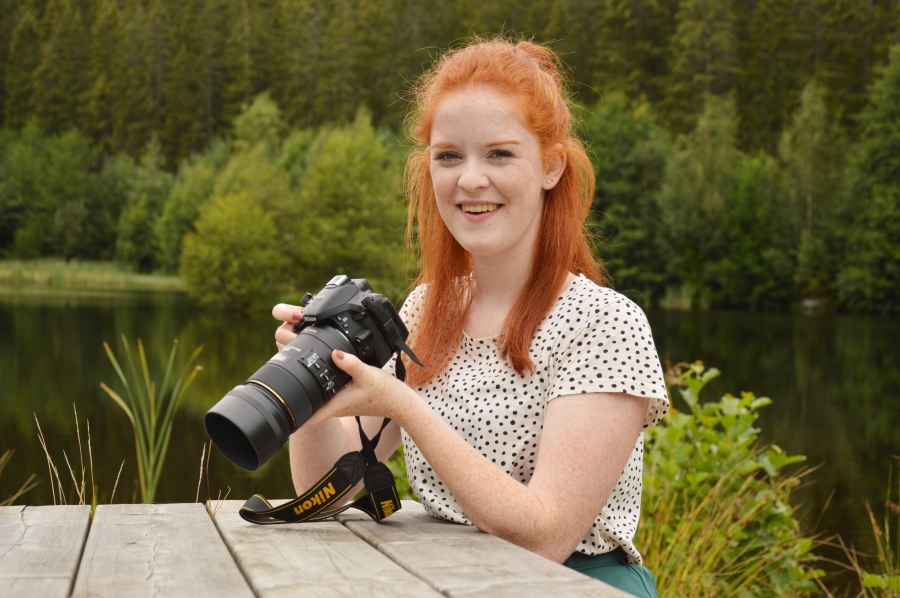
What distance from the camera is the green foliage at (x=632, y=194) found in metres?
24.5

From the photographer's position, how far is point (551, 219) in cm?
142

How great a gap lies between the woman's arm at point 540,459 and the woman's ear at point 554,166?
0.38 metres

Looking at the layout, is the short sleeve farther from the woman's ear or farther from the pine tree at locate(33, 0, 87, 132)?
the pine tree at locate(33, 0, 87, 132)

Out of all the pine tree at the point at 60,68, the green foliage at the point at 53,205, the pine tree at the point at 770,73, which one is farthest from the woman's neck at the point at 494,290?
the pine tree at the point at 60,68

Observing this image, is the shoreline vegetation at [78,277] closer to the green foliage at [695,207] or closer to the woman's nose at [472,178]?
the green foliage at [695,207]

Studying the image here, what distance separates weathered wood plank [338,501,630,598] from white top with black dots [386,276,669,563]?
0.14m

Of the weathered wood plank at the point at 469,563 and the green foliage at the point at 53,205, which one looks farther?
the green foliage at the point at 53,205

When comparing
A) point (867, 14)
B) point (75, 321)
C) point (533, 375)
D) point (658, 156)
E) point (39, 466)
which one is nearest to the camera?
point (533, 375)

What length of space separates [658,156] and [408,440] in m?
24.7

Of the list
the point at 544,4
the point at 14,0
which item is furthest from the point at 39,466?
the point at 14,0

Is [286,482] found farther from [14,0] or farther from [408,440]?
[14,0]

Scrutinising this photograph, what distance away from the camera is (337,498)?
1152 millimetres

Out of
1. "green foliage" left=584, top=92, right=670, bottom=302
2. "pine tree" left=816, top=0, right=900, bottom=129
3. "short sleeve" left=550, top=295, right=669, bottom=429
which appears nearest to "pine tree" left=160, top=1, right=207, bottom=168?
"green foliage" left=584, top=92, right=670, bottom=302

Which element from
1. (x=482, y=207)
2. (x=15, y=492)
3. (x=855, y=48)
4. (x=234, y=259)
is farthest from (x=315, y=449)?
(x=855, y=48)
